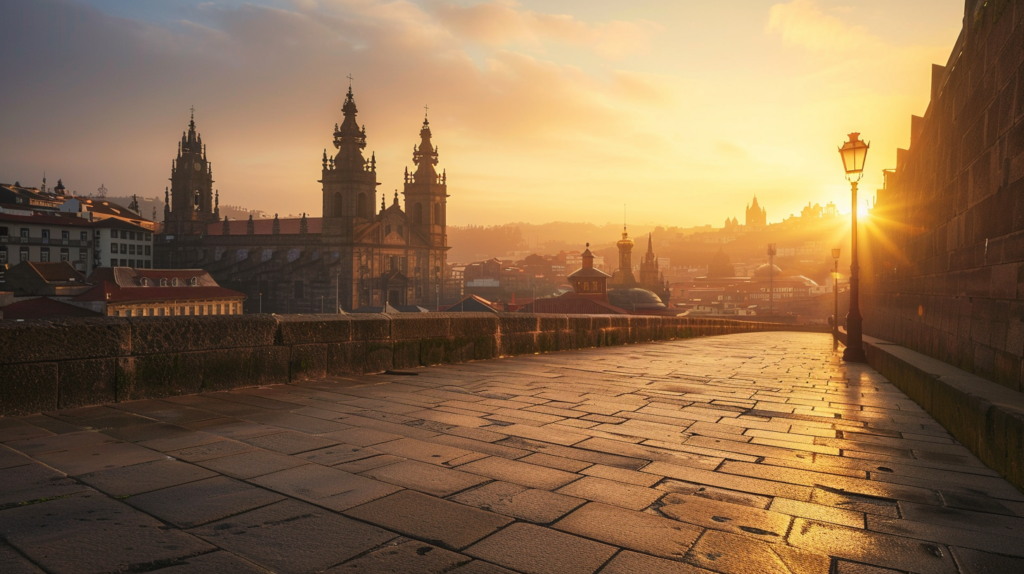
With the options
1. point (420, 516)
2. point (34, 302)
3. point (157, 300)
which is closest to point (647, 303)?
point (157, 300)

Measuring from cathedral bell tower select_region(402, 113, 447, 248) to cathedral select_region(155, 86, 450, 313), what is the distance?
14cm

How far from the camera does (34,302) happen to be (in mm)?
48812

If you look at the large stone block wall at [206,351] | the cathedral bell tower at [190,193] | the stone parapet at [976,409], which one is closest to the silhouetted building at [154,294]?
the cathedral bell tower at [190,193]

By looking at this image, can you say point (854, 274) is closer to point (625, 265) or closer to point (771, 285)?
point (625, 265)

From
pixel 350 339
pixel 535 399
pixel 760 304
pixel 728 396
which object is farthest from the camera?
pixel 760 304

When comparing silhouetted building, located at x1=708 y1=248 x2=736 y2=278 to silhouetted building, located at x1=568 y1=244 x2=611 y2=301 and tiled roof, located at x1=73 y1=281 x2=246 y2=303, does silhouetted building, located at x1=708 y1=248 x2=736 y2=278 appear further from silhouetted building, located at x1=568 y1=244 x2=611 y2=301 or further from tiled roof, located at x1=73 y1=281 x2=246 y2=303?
tiled roof, located at x1=73 y1=281 x2=246 y2=303

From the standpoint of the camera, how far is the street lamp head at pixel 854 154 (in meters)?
11.1

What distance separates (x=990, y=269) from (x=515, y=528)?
473 cm

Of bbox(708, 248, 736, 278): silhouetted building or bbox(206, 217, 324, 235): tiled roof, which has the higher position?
bbox(206, 217, 324, 235): tiled roof

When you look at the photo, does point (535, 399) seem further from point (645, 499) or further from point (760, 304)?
point (760, 304)

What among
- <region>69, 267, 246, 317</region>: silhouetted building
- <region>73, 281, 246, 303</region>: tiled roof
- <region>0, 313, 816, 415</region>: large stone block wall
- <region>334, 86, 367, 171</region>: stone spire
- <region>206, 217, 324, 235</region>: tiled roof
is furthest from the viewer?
<region>206, 217, 324, 235</region>: tiled roof

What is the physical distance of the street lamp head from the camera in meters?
11.1

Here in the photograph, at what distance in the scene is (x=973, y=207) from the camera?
19.1 ft

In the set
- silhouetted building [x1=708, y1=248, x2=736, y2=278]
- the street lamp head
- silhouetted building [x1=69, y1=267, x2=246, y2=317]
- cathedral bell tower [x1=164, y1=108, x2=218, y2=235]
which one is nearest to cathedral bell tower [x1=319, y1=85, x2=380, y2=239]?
silhouetted building [x1=69, y1=267, x2=246, y2=317]
